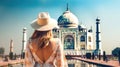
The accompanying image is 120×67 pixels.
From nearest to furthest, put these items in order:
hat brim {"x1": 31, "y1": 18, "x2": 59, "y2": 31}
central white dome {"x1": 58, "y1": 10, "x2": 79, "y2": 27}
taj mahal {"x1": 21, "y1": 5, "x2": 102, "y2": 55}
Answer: hat brim {"x1": 31, "y1": 18, "x2": 59, "y2": 31} < taj mahal {"x1": 21, "y1": 5, "x2": 102, "y2": 55} < central white dome {"x1": 58, "y1": 10, "x2": 79, "y2": 27}

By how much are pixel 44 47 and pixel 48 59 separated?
55 millimetres

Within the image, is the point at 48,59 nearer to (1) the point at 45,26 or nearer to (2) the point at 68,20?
(1) the point at 45,26

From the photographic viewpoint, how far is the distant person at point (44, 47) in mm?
1498

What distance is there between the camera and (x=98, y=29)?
24.7 m

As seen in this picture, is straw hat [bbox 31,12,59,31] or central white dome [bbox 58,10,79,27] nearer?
straw hat [bbox 31,12,59,31]

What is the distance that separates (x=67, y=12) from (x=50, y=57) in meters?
26.4

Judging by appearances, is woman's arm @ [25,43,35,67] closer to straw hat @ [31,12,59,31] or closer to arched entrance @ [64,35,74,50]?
straw hat @ [31,12,59,31]

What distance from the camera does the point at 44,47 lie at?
60.2 inches

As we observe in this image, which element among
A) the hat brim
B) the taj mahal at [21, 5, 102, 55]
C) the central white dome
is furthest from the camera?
the central white dome

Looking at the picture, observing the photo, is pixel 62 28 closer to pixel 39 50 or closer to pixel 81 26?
pixel 81 26

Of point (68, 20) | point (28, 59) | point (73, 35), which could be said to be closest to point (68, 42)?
point (73, 35)

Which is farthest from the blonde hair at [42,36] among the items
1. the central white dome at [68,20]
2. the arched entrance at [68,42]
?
the central white dome at [68,20]

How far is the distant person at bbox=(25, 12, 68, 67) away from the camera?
1498 millimetres

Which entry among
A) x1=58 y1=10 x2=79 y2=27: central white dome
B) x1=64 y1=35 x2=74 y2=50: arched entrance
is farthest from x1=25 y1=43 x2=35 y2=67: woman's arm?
x1=58 y1=10 x2=79 y2=27: central white dome
